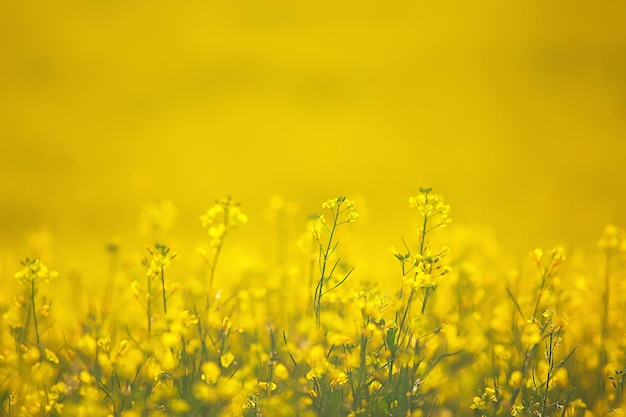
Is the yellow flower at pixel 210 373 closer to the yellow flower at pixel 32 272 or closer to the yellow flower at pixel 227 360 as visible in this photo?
the yellow flower at pixel 227 360

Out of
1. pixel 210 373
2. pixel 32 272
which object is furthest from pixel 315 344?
pixel 32 272

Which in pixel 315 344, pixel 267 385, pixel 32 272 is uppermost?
pixel 32 272

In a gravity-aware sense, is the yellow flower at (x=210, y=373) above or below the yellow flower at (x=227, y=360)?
below

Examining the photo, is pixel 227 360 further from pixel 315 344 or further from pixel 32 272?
pixel 32 272

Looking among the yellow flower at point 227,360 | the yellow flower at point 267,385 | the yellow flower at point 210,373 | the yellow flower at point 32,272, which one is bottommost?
the yellow flower at point 267,385

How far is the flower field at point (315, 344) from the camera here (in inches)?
104

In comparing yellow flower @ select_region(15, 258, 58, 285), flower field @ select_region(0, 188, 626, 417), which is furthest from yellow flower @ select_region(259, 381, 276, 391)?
yellow flower @ select_region(15, 258, 58, 285)

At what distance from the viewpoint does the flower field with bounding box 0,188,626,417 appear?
264cm

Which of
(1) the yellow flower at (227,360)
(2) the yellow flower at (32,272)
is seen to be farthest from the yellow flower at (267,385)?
(2) the yellow flower at (32,272)

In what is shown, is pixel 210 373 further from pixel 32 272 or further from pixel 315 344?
pixel 32 272

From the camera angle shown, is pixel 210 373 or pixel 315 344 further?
pixel 315 344

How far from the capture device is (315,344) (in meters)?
2.79

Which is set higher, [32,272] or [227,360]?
[32,272]

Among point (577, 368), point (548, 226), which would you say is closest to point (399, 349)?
point (577, 368)
